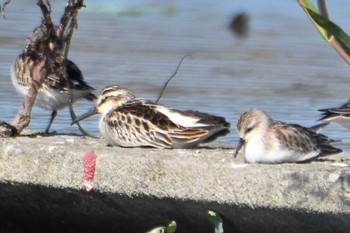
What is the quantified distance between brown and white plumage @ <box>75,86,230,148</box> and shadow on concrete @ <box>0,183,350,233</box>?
63 centimetres

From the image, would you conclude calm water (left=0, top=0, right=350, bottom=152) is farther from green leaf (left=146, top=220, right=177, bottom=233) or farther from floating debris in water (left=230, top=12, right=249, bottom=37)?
green leaf (left=146, top=220, right=177, bottom=233)

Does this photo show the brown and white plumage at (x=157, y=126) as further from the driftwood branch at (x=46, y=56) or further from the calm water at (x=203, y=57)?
the calm water at (x=203, y=57)

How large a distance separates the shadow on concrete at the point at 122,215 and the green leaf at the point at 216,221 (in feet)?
0.16

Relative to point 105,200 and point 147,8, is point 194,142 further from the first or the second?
point 147,8

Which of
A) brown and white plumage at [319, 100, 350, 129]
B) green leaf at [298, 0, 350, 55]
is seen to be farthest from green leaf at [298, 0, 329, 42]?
brown and white plumage at [319, 100, 350, 129]

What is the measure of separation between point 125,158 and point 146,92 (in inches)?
201

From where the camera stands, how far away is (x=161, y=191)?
5.74m

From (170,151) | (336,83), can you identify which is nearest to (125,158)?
(170,151)

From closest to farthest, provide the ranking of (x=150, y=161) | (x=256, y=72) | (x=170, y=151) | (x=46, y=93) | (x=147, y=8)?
(x=150, y=161), (x=170, y=151), (x=46, y=93), (x=256, y=72), (x=147, y=8)

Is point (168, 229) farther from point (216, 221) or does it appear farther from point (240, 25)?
point (240, 25)

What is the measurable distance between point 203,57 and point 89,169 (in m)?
7.16

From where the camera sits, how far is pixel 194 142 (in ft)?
21.8

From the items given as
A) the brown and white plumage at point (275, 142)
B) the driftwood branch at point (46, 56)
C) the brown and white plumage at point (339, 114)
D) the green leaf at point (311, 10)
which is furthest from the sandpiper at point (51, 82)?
the green leaf at point (311, 10)

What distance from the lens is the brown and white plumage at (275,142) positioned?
19.7 ft
